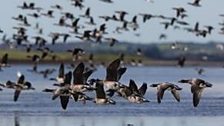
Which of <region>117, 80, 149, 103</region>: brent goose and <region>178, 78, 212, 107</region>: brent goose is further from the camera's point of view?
<region>117, 80, 149, 103</region>: brent goose

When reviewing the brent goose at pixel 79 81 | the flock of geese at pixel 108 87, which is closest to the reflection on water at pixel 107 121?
the flock of geese at pixel 108 87

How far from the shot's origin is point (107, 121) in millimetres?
35625

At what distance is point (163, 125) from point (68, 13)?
1069 cm

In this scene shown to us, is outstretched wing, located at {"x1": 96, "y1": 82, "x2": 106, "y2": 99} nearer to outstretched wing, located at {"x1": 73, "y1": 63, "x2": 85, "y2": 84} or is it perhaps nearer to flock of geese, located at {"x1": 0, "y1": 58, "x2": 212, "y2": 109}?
flock of geese, located at {"x1": 0, "y1": 58, "x2": 212, "y2": 109}

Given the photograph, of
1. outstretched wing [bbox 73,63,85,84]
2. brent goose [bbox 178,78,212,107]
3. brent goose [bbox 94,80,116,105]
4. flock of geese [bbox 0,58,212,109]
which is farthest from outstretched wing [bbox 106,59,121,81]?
brent goose [bbox 178,78,212,107]

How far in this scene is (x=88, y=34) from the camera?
41.1 meters

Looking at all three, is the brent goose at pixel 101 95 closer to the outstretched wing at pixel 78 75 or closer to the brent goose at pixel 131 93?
the brent goose at pixel 131 93

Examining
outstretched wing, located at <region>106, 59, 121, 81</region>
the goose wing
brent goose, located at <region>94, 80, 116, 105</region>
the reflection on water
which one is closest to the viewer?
outstretched wing, located at <region>106, 59, 121, 81</region>

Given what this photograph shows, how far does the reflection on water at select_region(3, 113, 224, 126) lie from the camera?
34562mm

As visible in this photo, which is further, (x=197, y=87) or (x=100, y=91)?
(x=100, y=91)

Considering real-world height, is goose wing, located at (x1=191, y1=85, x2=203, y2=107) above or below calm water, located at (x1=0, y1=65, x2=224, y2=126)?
above

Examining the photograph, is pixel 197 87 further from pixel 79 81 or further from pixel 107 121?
pixel 107 121

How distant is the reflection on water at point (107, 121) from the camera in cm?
3456

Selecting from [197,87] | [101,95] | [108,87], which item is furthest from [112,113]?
[108,87]
